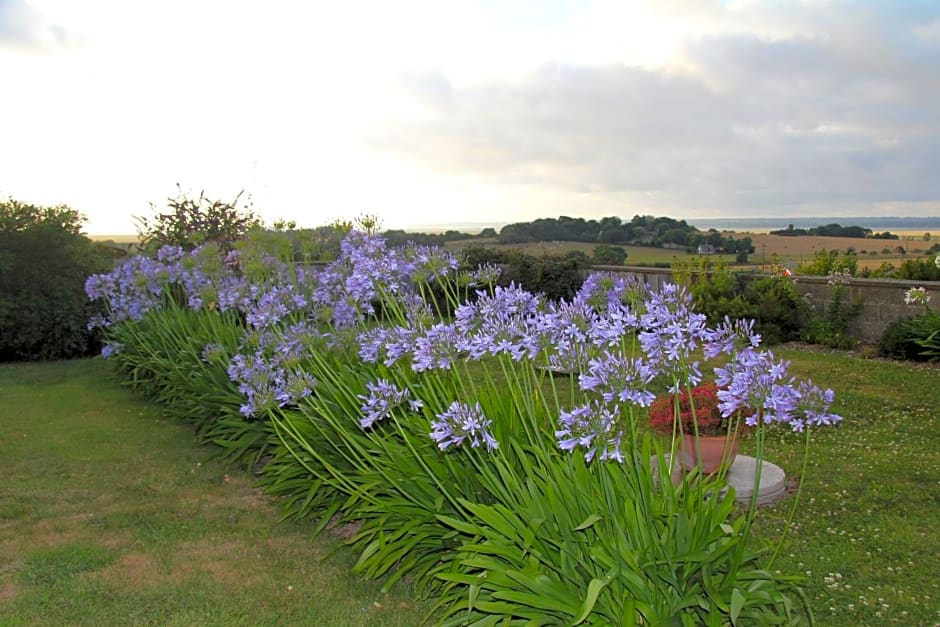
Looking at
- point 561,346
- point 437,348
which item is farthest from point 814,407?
point 437,348

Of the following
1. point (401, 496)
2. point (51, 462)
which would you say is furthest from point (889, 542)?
point (51, 462)

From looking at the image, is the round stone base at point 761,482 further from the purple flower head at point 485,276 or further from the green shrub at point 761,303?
the green shrub at point 761,303

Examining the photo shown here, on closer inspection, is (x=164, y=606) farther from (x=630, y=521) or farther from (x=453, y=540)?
(x=630, y=521)

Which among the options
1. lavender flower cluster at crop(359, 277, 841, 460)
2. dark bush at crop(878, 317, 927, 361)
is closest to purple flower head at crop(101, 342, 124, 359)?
lavender flower cluster at crop(359, 277, 841, 460)

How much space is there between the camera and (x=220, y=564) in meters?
4.48

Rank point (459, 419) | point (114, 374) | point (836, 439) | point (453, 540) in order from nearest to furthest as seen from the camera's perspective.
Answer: point (459, 419) → point (453, 540) → point (836, 439) → point (114, 374)

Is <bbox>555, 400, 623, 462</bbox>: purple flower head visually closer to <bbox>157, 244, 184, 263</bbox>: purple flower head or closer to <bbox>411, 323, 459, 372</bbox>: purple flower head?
<bbox>411, 323, 459, 372</bbox>: purple flower head

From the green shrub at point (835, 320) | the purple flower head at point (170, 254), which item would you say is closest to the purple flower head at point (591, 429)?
the purple flower head at point (170, 254)

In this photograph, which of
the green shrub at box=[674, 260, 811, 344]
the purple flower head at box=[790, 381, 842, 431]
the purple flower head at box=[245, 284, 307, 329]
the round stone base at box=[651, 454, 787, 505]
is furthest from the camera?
the green shrub at box=[674, 260, 811, 344]

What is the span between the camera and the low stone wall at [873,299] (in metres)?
11.3

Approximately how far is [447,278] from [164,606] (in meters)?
2.31

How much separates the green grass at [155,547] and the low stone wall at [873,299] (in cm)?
752

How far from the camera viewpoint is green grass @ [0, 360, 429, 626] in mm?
3902

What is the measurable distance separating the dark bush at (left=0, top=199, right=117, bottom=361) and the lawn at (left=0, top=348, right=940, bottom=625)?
525cm
